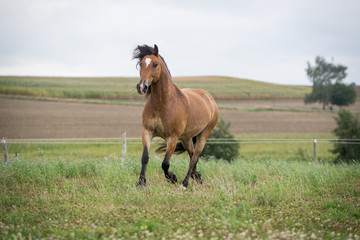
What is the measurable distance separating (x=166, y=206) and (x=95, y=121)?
91.1ft

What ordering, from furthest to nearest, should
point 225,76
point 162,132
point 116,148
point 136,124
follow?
point 225,76
point 136,124
point 116,148
point 162,132

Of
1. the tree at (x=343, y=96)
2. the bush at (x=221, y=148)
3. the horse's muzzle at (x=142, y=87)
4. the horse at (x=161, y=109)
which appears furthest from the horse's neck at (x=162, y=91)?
the tree at (x=343, y=96)

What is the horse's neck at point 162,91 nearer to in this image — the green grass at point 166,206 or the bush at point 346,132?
the green grass at point 166,206

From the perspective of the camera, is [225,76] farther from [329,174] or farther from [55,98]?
[329,174]

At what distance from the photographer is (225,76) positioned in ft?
257

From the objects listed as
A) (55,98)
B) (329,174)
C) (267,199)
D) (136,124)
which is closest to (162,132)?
(267,199)

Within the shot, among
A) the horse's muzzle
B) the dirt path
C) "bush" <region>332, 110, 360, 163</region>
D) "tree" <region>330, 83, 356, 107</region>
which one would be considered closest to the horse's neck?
the horse's muzzle

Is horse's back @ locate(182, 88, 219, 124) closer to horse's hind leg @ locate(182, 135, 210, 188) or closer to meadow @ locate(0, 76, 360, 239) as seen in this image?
horse's hind leg @ locate(182, 135, 210, 188)

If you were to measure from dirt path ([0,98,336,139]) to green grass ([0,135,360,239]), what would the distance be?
20.4m

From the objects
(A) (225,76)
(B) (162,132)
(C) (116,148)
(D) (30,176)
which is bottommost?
(C) (116,148)

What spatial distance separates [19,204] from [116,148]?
19096 mm

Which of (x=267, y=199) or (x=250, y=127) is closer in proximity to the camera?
(x=267, y=199)

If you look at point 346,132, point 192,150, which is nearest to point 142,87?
point 192,150

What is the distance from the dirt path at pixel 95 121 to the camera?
28359mm
